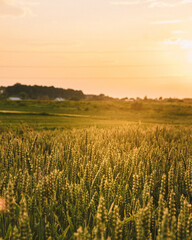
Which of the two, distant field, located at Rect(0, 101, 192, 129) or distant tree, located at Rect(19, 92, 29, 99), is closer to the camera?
distant field, located at Rect(0, 101, 192, 129)

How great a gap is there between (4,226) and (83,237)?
1000mm

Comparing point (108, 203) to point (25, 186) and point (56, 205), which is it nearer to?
point (56, 205)

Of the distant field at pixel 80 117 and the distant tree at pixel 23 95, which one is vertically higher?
the distant tree at pixel 23 95

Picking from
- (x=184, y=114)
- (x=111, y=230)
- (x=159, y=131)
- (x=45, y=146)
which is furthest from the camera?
(x=184, y=114)

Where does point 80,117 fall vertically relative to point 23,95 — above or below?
below

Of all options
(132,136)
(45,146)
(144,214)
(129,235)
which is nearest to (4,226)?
(129,235)

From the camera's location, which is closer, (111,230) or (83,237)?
(83,237)

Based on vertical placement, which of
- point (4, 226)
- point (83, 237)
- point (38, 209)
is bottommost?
point (4, 226)

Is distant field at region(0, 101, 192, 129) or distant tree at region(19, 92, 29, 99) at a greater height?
distant tree at region(19, 92, 29, 99)

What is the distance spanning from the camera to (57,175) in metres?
2.32

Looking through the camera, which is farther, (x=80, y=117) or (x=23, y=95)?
(x=23, y=95)

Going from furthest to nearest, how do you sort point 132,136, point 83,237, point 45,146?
point 132,136 → point 45,146 → point 83,237

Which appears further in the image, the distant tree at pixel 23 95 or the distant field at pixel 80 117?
→ the distant tree at pixel 23 95

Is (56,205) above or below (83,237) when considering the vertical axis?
below
